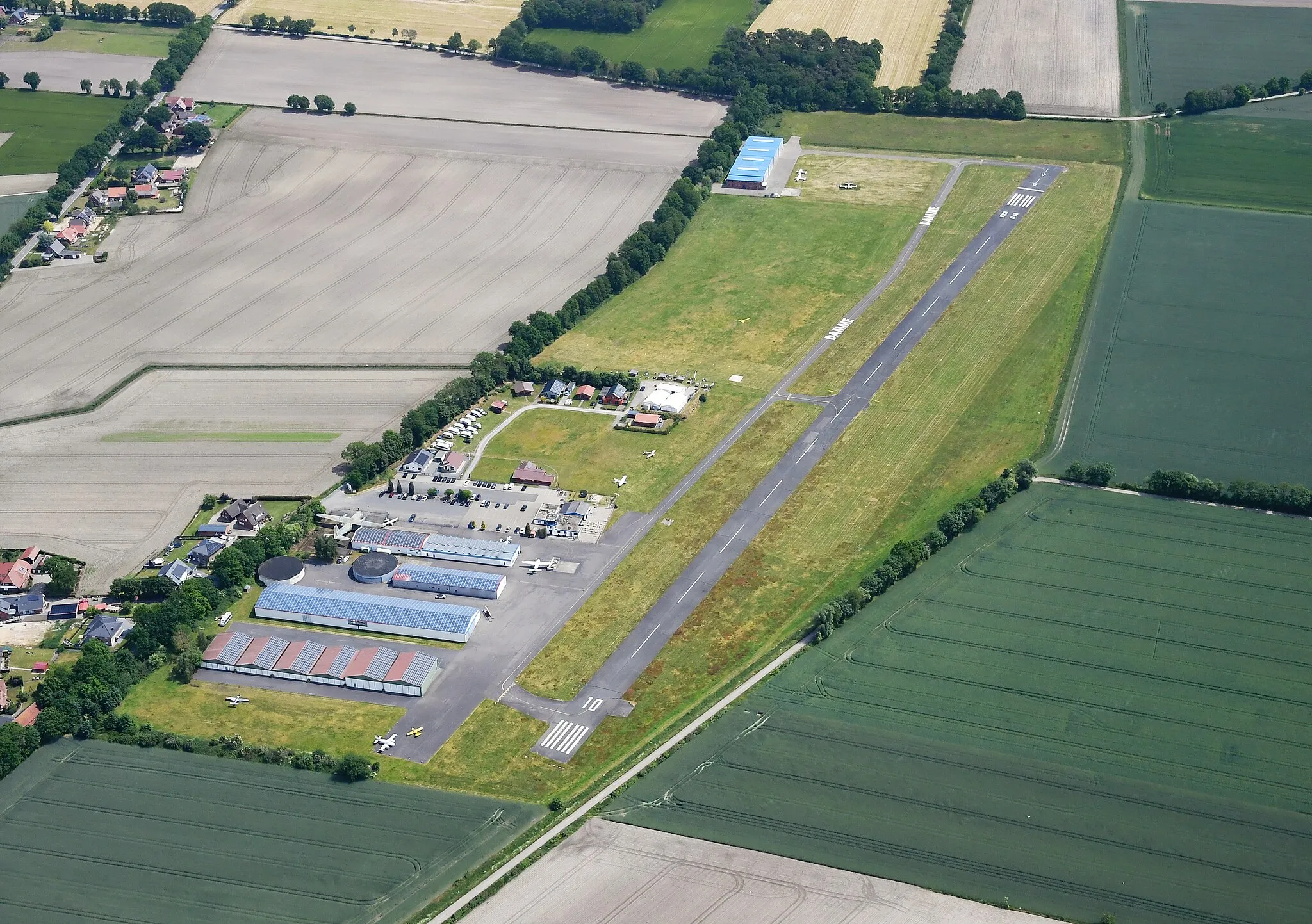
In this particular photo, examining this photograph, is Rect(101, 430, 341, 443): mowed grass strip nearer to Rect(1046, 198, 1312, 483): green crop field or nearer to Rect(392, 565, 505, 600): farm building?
Rect(392, 565, 505, 600): farm building

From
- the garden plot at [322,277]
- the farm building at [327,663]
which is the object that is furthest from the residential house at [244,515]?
the garden plot at [322,277]

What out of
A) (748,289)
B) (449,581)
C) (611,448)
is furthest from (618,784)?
(748,289)

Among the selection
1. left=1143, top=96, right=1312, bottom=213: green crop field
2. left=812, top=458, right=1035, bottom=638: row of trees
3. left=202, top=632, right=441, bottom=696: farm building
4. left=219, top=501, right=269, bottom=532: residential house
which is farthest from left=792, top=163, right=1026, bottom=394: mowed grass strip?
left=219, top=501, right=269, bottom=532: residential house

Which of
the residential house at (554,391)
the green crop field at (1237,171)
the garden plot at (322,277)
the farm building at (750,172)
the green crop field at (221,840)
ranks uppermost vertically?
the green crop field at (1237,171)

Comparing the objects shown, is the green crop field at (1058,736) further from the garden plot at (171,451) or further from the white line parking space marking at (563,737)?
the garden plot at (171,451)

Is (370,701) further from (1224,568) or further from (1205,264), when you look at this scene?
(1205,264)
